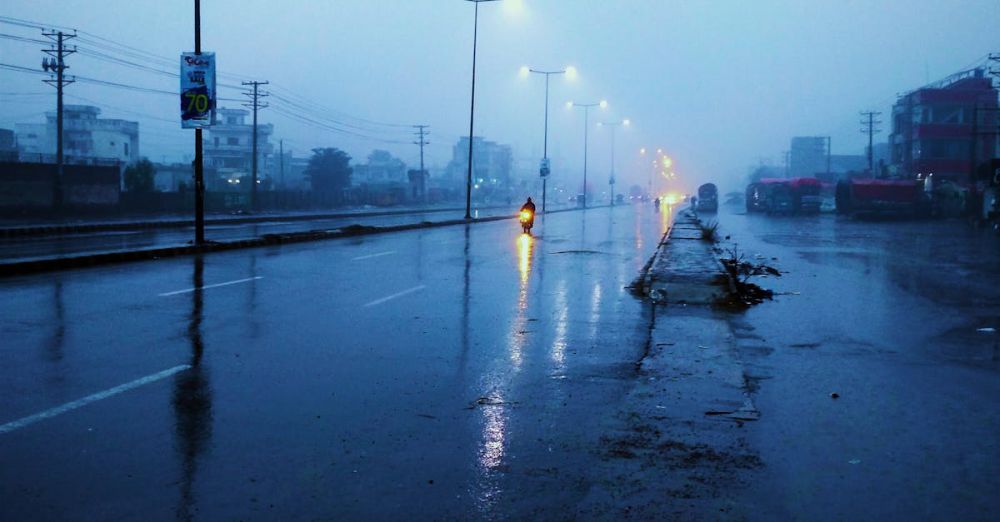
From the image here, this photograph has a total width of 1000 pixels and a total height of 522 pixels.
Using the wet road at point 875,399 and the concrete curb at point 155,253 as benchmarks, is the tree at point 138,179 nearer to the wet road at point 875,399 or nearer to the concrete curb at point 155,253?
the concrete curb at point 155,253

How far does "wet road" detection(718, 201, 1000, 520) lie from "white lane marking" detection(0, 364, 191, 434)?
500cm

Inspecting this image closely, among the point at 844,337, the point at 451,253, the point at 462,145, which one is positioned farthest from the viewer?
the point at 462,145

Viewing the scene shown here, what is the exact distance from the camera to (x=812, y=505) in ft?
15.3

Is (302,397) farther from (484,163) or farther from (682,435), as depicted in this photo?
(484,163)

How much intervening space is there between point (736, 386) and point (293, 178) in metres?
129

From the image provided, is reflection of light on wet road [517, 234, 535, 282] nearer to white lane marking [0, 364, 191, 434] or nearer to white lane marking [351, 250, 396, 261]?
white lane marking [351, 250, 396, 261]

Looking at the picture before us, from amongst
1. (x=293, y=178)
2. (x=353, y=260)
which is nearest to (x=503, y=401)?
(x=353, y=260)

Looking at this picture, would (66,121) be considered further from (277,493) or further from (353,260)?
(277,493)

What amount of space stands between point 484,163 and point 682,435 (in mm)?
176190

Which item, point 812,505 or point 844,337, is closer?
point 812,505

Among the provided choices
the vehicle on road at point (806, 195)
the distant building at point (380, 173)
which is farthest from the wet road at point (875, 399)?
the distant building at point (380, 173)

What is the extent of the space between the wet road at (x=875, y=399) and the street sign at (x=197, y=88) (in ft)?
49.5

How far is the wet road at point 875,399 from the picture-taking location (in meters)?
4.83

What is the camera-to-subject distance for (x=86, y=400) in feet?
21.7
